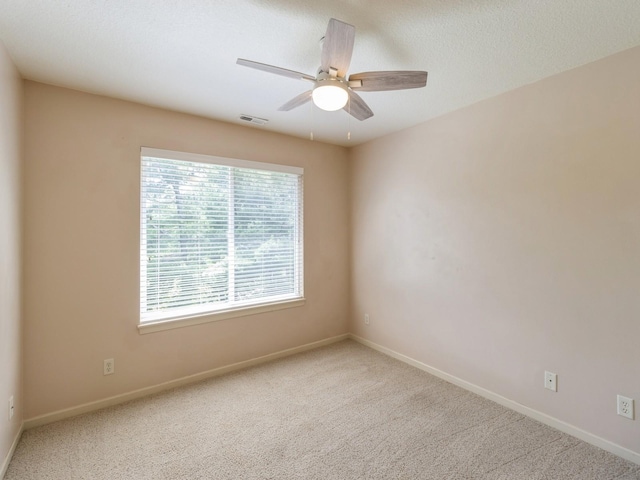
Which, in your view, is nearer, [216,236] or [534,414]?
[534,414]

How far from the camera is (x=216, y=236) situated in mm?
3066

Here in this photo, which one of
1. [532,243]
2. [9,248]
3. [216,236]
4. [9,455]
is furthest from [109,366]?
[532,243]

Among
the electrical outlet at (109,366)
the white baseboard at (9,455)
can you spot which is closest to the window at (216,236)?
the electrical outlet at (109,366)

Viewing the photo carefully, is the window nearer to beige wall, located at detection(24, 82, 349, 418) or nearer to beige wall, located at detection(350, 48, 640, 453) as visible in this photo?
beige wall, located at detection(24, 82, 349, 418)

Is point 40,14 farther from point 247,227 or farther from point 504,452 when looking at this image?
point 504,452

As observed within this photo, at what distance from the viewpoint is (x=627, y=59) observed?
73.1 inches

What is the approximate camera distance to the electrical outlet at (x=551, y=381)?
2.18 m

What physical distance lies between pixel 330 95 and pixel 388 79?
331mm

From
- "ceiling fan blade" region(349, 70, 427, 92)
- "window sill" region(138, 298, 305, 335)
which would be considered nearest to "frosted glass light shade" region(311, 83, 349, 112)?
"ceiling fan blade" region(349, 70, 427, 92)

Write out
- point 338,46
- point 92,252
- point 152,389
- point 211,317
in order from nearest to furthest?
point 338,46 < point 92,252 < point 152,389 < point 211,317

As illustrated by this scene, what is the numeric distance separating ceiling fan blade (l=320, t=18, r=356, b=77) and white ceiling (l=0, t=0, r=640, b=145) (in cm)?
24

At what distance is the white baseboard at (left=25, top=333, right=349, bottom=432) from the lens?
2273 millimetres

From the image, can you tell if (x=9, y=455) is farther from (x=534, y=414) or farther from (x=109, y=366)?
(x=534, y=414)

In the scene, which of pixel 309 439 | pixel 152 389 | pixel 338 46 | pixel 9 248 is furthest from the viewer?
pixel 152 389
